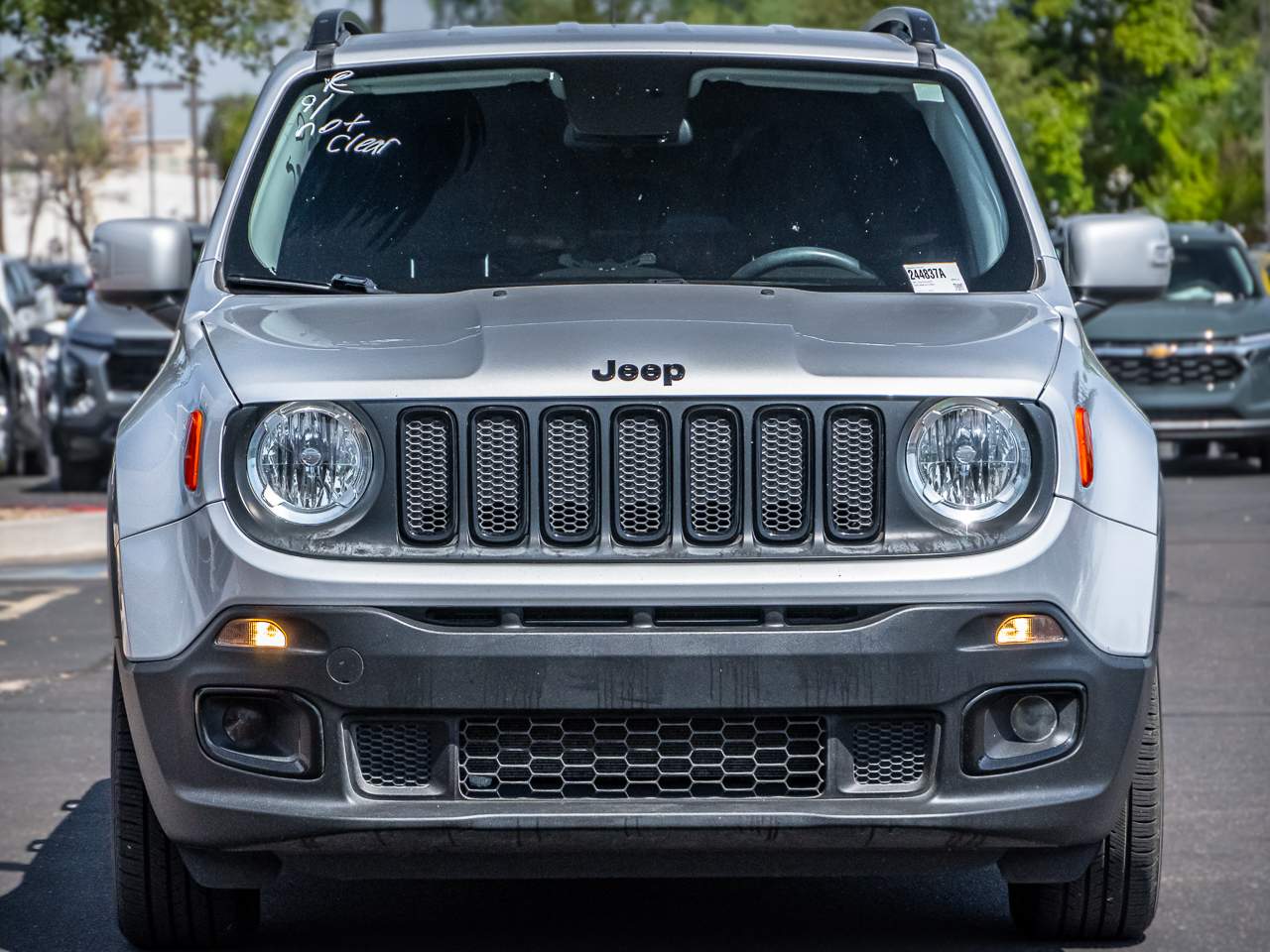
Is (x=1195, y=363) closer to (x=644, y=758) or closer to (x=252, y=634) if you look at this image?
(x=644, y=758)

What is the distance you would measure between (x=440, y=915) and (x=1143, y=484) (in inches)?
72.0

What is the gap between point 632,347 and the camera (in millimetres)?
4320

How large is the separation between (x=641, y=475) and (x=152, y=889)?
4.42 ft

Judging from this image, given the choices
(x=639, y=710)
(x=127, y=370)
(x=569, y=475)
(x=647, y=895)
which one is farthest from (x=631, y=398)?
(x=127, y=370)

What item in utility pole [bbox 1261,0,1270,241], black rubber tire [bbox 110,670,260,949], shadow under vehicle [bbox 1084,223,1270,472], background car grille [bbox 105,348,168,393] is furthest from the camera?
utility pole [bbox 1261,0,1270,241]

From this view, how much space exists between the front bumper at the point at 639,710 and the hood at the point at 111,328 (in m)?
12.4

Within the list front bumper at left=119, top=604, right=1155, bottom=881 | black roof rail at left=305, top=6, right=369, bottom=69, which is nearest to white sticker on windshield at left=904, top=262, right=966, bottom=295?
front bumper at left=119, top=604, right=1155, bottom=881

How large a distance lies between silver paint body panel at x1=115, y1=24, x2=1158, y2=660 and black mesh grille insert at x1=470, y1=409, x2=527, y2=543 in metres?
0.05

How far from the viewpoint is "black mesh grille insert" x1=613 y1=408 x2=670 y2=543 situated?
Answer: 4242 mm

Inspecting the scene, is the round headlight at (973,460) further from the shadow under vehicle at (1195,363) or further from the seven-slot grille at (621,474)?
the shadow under vehicle at (1195,363)

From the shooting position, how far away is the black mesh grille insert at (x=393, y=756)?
424 centimetres

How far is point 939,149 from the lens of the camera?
5449 mm

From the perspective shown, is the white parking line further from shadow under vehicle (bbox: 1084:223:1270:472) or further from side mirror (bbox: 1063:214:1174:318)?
shadow under vehicle (bbox: 1084:223:1270:472)

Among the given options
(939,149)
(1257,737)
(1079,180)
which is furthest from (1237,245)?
(1079,180)
